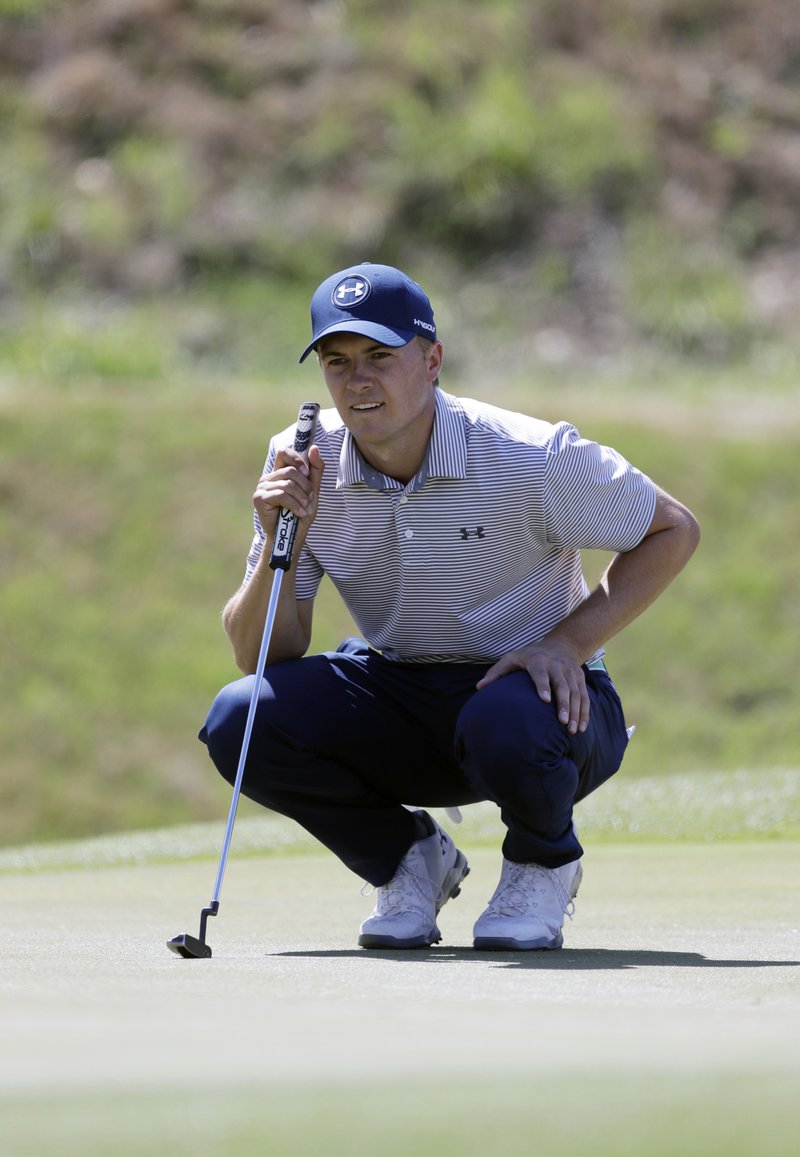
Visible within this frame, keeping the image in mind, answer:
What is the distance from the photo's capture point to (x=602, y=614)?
3.37 metres

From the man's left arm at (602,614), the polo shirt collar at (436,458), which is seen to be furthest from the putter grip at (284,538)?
A: the man's left arm at (602,614)

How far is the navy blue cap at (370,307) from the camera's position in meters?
3.26

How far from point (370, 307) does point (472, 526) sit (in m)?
0.46

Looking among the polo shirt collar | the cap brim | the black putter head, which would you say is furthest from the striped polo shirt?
the black putter head

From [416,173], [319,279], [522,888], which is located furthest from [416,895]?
[416,173]

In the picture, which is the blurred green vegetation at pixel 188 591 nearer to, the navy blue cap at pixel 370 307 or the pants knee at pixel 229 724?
the pants knee at pixel 229 724

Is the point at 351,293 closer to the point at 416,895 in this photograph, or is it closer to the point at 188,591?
the point at 416,895

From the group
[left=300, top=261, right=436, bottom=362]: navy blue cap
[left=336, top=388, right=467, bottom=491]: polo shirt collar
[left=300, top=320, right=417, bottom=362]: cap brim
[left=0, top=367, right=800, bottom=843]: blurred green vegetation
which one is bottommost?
[left=336, top=388, right=467, bottom=491]: polo shirt collar

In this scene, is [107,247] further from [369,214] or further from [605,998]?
[605,998]

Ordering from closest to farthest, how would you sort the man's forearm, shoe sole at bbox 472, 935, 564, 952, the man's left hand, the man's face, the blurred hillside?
shoe sole at bbox 472, 935, 564, 952
the man's left hand
the man's face
the man's forearm
the blurred hillside

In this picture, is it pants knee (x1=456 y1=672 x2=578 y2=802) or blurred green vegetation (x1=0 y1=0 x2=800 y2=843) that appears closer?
pants knee (x1=456 y1=672 x2=578 y2=802)

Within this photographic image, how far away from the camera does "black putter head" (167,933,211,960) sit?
281cm

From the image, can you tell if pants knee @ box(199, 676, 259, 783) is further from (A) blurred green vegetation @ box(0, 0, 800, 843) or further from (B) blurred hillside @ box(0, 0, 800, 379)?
(B) blurred hillside @ box(0, 0, 800, 379)

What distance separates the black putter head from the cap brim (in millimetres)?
1043
